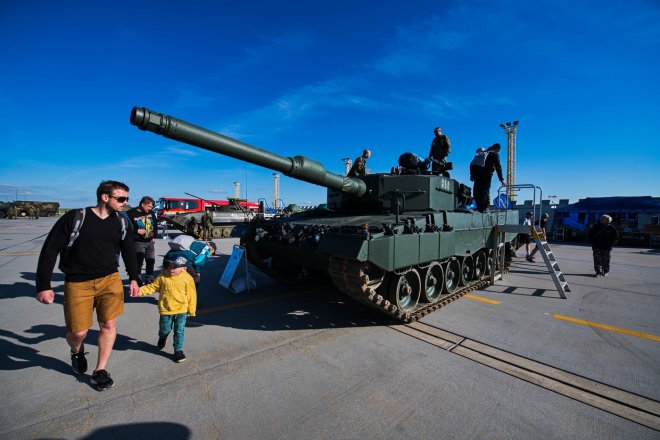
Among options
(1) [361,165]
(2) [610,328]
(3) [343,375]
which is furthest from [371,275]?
(1) [361,165]

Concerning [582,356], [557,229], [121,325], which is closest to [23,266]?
[121,325]

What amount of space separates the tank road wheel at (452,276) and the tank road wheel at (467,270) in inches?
7.4

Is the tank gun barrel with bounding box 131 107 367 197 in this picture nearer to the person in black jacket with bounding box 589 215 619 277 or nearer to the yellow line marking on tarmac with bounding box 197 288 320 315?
the yellow line marking on tarmac with bounding box 197 288 320 315

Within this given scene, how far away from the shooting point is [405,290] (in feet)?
16.6

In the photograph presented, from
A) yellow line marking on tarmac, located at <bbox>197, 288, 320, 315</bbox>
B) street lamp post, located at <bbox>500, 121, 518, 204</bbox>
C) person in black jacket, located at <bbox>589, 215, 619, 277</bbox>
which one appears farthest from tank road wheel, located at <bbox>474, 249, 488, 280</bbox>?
street lamp post, located at <bbox>500, 121, 518, 204</bbox>

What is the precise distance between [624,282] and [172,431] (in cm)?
1013

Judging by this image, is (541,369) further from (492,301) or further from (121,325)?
(121,325)

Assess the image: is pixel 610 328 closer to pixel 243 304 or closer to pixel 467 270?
pixel 467 270

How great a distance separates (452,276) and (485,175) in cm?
253

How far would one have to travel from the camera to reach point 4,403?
103 inches

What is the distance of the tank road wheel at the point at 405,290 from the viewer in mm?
4641

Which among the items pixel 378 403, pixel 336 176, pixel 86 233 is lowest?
pixel 378 403

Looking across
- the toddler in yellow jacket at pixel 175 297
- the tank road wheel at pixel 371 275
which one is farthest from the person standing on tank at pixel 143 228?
the tank road wheel at pixel 371 275

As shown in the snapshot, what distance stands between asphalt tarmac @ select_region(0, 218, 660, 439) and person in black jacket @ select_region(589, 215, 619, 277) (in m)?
3.20
